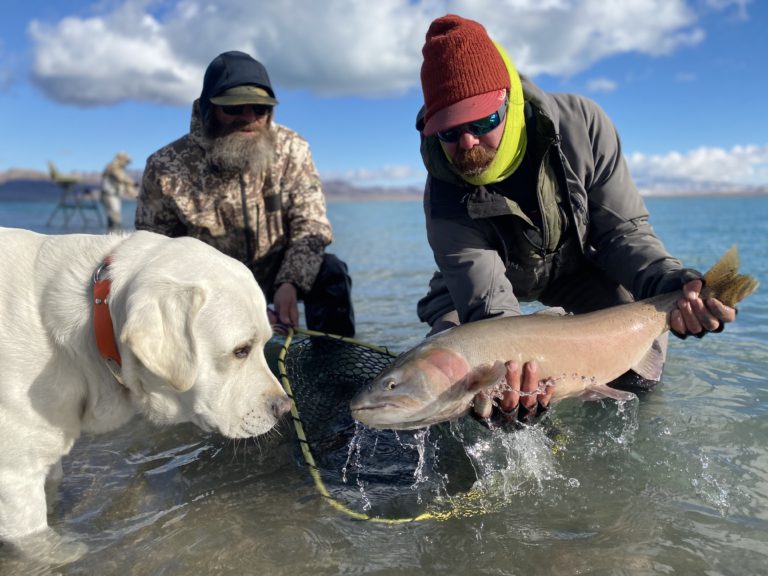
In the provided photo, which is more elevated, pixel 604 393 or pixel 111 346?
pixel 111 346

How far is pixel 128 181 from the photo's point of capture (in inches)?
1362

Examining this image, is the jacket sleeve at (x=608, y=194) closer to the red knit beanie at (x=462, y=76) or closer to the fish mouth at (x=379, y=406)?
the red knit beanie at (x=462, y=76)

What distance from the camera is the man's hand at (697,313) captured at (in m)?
3.82

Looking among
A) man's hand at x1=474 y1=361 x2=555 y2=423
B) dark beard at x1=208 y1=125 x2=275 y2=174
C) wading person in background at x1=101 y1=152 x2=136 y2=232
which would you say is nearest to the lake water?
man's hand at x1=474 y1=361 x2=555 y2=423

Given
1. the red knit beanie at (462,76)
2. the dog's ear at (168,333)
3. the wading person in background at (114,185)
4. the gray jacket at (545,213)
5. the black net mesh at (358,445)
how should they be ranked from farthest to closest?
the wading person in background at (114,185), the gray jacket at (545,213), the red knit beanie at (462,76), the black net mesh at (358,445), the dog's ear at (168,333)

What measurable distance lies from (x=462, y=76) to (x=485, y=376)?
6.90 ft

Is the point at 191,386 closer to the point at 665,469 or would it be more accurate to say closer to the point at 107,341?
the point at 107,341

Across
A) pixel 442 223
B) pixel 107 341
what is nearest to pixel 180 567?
pixel 107 341

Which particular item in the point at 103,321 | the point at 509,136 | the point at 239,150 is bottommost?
the point at 103,321

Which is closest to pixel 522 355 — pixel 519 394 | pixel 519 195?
pixel 519 394

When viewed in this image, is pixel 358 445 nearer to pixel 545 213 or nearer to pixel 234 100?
pixel 545 213

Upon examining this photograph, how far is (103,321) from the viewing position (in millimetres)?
3049

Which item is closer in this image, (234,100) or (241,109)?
(234,100)

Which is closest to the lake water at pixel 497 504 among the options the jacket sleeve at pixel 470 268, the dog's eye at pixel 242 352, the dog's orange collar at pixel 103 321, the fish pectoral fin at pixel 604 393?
the fish pectoral fin at pixel 604 393
